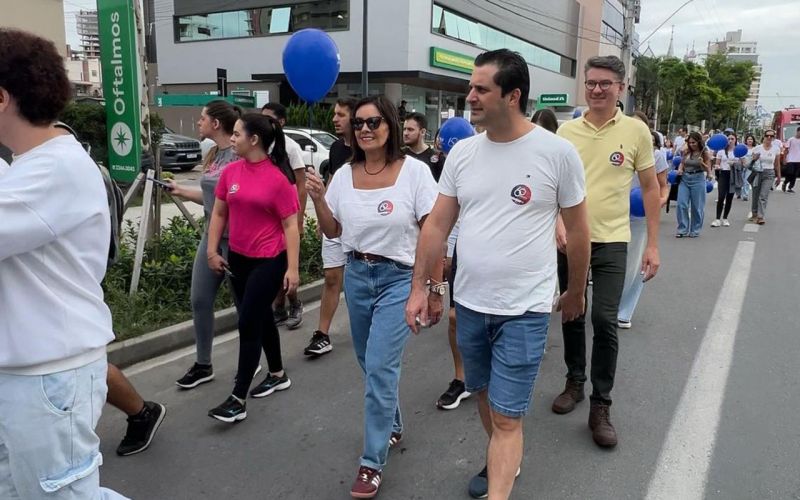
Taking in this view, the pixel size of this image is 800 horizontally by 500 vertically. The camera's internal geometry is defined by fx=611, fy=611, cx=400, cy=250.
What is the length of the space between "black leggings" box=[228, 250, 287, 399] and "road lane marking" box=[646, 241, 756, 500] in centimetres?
220

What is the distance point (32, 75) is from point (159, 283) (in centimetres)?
402

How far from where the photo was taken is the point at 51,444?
168 centimetres

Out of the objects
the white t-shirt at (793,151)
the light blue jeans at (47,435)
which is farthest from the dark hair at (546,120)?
the white t-shirt at (793,151)

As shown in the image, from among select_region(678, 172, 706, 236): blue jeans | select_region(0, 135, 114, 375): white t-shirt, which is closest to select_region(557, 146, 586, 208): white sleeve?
select_region(0, 135, 114, 375): white t-shirt

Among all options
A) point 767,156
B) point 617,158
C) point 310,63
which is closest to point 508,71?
point 617,158

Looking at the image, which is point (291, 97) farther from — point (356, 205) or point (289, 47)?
point (356, 205)

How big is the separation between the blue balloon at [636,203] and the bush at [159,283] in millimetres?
3325

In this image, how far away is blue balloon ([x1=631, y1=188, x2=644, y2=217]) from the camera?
5047 mm

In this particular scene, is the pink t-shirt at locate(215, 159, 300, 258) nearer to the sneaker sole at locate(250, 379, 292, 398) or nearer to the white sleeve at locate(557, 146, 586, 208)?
the sneaker sole at locate(250, 379, 292, 398)

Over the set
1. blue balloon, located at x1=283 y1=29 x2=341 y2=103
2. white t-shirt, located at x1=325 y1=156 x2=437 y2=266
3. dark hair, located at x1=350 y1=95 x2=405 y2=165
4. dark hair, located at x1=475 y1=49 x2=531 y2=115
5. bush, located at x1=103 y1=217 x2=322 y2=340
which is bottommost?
A: bush, located at x1=103 y1=217 x2=322 y2=340

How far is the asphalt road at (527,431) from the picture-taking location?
2.98 meters

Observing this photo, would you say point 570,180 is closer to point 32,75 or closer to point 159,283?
point 32,75

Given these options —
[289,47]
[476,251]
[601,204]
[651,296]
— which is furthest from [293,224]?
[651,296]

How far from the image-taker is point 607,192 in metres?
3.48
